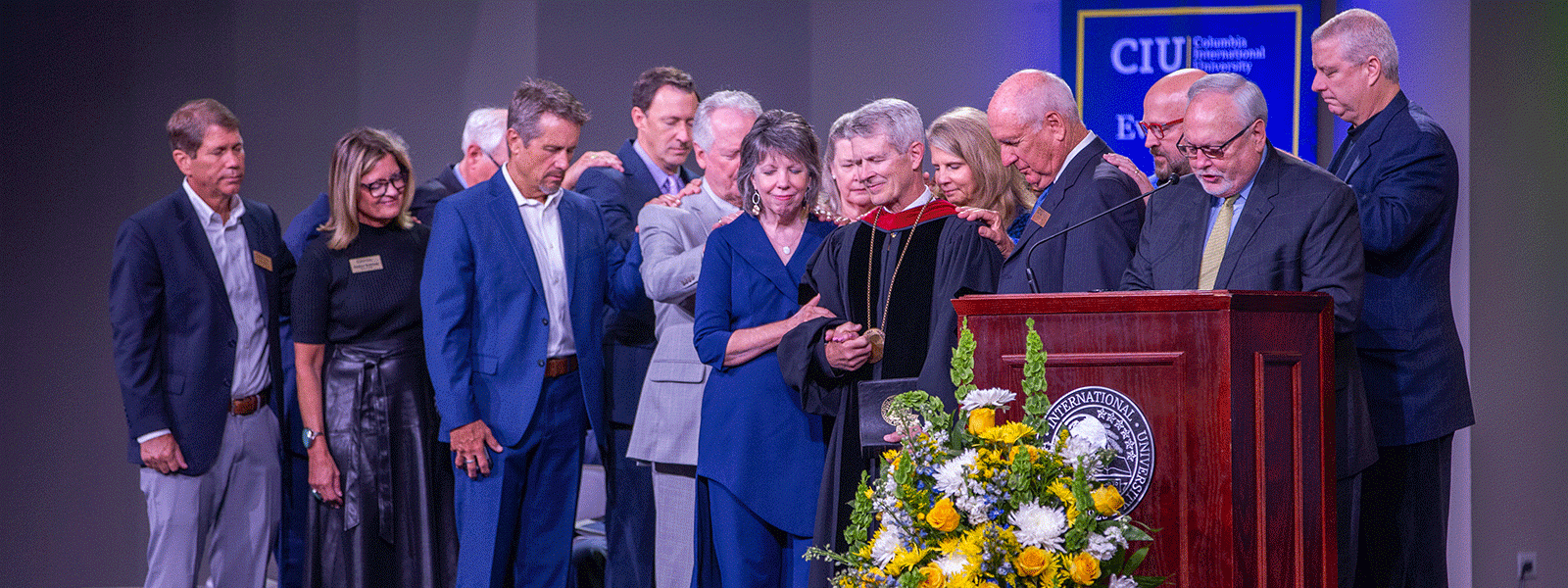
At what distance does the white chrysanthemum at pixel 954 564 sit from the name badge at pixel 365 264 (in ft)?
8.46

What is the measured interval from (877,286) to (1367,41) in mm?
1417

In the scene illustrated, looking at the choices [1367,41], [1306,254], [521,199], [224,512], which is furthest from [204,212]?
[1367,41]

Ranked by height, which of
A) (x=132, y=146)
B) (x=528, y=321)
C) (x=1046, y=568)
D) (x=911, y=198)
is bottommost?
(x=1046, y=568)

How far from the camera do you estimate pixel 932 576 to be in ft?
7.29

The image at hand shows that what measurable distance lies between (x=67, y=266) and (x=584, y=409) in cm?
315

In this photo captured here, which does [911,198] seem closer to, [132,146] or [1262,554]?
[1262,554]

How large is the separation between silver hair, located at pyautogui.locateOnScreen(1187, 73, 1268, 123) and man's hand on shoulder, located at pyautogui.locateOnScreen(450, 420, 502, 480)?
7.18ft

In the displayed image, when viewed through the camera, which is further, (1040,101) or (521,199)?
(521,199)

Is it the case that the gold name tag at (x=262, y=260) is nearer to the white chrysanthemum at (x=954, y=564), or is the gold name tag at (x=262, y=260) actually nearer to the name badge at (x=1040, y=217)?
the name badge at (x=1040, y=217)

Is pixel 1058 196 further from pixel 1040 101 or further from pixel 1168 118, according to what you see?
pixel 1168 118

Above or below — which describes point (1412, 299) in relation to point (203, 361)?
above

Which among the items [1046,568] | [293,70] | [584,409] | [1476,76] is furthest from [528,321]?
[1476,76]

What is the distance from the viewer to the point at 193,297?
4.19 meters

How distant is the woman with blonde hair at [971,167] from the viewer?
3512 mm
